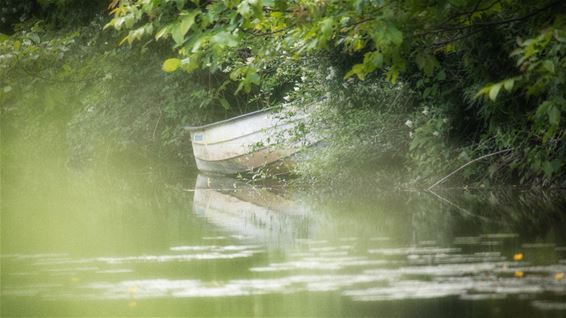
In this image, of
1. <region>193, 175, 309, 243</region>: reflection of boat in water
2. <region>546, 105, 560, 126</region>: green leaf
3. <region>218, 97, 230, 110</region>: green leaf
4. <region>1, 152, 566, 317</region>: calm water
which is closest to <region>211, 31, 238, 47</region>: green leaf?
<region>1, 152, 566, 317</region>: calm water

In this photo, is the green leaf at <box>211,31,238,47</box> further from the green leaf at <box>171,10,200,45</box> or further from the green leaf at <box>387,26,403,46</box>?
the green leaf at <box>387,26,403,46</box>

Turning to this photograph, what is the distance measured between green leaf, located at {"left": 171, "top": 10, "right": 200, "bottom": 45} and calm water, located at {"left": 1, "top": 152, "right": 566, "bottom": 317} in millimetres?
1732

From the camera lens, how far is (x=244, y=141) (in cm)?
2205

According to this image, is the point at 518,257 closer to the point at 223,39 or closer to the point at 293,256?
the point at 293,256

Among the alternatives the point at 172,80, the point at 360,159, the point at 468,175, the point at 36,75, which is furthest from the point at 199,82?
the point at 468,175

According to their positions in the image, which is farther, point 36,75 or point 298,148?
point 36,75

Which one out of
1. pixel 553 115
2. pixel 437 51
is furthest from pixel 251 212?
pixel 553 115

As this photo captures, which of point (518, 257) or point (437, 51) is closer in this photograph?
point (518, 257)

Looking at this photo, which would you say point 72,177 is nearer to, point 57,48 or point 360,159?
point 57,48

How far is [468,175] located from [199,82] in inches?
427

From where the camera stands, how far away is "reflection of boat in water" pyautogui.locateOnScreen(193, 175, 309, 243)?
427 inches

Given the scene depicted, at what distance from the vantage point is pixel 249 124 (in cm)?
2156

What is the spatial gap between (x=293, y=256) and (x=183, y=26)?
77.8 inches

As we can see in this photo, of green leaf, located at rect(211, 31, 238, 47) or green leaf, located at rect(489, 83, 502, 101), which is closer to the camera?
green leaf, located at rect(489, 83, 502, 101)
